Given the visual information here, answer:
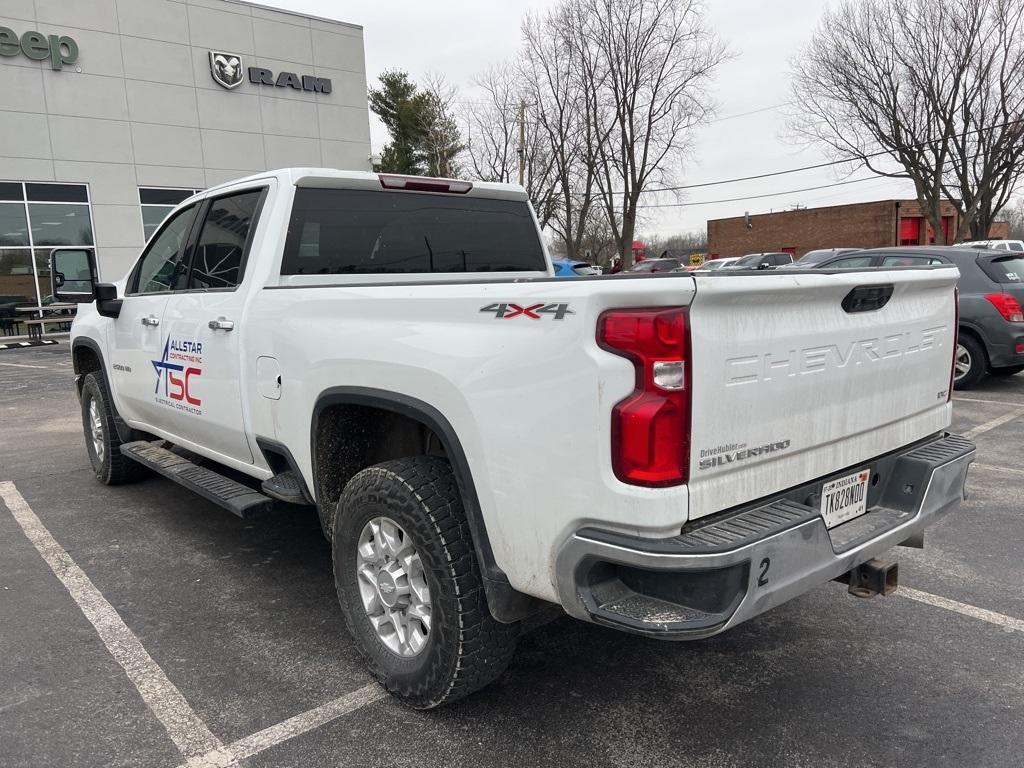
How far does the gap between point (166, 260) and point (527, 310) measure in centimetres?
325

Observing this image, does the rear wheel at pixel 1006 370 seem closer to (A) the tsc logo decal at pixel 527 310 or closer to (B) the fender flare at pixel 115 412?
(A) the tsc logo decal at pixel 527 310

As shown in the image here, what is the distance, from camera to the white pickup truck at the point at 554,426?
2.02 m

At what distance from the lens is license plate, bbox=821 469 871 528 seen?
8.25 ft

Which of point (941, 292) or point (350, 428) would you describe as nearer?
point (941, 292)

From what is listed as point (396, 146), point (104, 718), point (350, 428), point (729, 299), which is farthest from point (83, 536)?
point (396, 146)

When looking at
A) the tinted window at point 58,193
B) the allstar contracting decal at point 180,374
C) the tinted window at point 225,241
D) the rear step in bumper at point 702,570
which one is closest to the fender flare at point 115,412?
the allstar contracting decal at point 180,374

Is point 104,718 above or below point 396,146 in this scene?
below

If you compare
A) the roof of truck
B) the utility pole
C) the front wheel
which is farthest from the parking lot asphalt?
the utility pole

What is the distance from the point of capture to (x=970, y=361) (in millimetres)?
8812

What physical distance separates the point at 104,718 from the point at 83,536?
7.44 feet

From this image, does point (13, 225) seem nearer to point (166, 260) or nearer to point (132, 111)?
point (132, 111)

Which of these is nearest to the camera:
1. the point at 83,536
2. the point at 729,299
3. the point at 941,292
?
the point at 729,299

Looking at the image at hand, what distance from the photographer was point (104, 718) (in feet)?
8.94

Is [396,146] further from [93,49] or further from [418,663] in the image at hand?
[418,663]
